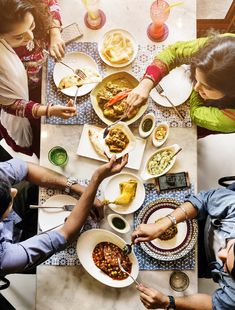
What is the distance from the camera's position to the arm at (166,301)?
7.39ft

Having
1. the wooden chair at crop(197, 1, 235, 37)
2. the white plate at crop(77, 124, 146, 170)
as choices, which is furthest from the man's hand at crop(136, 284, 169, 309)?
the wooden chair at crop(197, 1, 235, 37)

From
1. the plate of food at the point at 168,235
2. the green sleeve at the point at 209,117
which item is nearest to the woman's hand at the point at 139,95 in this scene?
the green sleeve at the point at 209,117

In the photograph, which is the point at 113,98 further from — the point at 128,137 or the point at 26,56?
the point at 26,56

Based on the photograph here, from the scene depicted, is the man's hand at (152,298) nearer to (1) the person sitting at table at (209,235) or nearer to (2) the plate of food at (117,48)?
(1) the person sitting at table at (209,235)

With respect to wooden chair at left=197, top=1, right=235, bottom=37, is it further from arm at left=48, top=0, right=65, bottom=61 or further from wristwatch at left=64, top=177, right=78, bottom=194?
wristwatch at left=64, top=177, right=78, bottom=194

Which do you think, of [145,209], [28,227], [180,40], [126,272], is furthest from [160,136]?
[28,227]

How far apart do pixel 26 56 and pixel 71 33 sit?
273 mm

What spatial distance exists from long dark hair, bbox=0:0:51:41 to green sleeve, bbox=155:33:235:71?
63cm

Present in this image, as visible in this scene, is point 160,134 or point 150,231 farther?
point 160,134

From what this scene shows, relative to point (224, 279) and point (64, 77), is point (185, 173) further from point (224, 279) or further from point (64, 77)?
point (64, 77)

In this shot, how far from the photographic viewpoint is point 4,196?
1975 mm

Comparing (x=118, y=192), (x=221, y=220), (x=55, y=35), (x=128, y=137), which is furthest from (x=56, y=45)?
(x=221, y=220)

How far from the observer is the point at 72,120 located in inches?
98.8

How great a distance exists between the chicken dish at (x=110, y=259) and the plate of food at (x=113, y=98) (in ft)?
2.12
